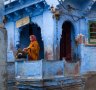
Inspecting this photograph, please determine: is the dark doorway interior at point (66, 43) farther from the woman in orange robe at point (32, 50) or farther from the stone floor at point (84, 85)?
the woman in orange robe at point (32, 50)

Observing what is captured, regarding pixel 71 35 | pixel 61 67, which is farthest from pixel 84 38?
pixel 61 67

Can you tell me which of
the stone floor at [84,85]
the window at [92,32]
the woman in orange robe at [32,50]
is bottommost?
the stone floor at [84,85]

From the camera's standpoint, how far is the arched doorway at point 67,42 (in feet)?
43.5

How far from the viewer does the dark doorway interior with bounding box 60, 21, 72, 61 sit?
1331 cm

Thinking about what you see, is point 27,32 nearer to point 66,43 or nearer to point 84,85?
point 66,43

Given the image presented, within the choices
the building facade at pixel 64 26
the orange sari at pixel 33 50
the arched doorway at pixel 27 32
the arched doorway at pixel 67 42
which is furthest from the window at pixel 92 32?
the arched doorway at pixel 27 32

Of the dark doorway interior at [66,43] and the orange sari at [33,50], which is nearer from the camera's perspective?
the orange sari at [33,50]

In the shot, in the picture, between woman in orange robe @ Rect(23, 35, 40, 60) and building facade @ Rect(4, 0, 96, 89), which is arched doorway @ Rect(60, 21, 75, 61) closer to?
building facade @ Rect(4, 0, 96, 89)

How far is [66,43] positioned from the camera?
1348 cm

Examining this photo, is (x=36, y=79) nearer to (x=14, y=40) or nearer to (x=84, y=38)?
(x=84, y=38)

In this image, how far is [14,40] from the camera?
1479 centimetres

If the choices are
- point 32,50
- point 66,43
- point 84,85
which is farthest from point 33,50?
point 84,85

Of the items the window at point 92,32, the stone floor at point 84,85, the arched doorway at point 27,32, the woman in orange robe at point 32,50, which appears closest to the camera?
the stone floor at point 84,85

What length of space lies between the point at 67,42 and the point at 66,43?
0.07 meters
